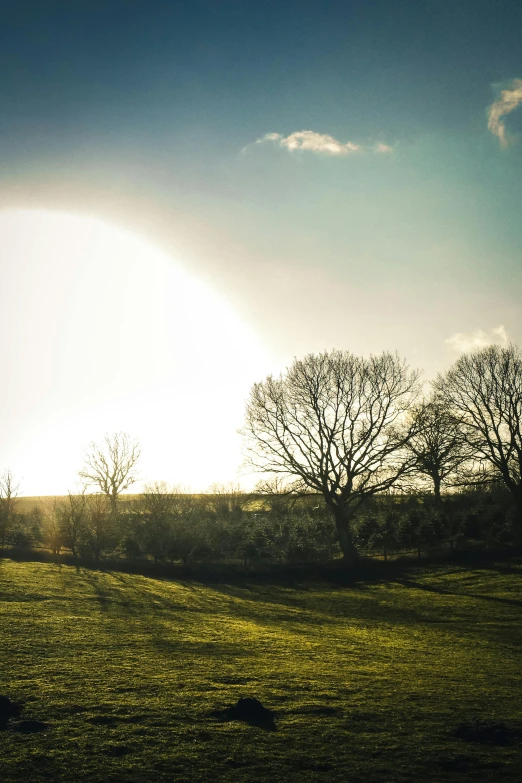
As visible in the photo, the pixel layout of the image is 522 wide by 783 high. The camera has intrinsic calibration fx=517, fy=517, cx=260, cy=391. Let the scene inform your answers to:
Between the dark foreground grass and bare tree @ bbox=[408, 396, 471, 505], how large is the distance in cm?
1456

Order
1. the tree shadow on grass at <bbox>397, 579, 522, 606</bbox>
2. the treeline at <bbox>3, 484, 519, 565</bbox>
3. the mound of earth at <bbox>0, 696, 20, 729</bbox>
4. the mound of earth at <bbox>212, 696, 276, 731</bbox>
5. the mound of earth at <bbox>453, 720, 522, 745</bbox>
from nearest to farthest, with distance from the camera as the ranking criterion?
the mound of earth at <bbox>453, 720, 522, 745</bbox>, the mound of earth at <bbox>0, 696, 20, 729</bbox>, the mound of earth at <bbox>212, 696, 276, 731</bbox>, the tree shadow on grass at <bbox>397, 579, 522, 606</bbox>, the treeline at <bbox>3, 484, 519, 565</bbox>

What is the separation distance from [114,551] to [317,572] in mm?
21513

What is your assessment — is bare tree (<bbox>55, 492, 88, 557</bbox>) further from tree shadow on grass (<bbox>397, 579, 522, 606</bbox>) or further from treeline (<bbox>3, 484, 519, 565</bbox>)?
tree shadow on grass (<bbox>397, 579, 522, 606</bbox>)

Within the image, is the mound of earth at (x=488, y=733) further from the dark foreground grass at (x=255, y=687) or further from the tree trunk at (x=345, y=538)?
the tree trunk at (x=345, y=538)

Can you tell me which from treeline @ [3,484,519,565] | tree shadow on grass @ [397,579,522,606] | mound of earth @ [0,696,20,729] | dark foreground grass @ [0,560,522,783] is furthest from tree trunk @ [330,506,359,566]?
mound of earth @ [0,696,20,729]

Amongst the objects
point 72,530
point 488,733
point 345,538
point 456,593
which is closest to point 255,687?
point 488,733

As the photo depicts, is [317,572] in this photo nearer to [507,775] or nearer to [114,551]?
[114,551]

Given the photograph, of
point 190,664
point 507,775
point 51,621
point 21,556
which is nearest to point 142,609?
point 51,621

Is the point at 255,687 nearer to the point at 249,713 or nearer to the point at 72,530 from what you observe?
the point at 249,713

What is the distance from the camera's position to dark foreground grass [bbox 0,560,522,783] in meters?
8.73

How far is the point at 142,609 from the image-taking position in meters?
25.3

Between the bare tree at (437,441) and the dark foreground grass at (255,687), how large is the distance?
573 inches

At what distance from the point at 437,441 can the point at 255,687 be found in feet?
117

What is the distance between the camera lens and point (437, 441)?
4506 centimetres
